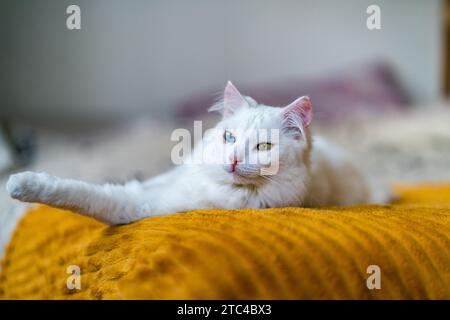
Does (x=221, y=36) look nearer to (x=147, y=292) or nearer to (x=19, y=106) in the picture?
(x=19, y=106)

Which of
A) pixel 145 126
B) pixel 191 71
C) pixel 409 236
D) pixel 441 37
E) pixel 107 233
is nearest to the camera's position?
pixel 409 236

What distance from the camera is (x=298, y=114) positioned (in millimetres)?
958

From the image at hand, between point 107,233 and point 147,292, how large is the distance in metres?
0.29

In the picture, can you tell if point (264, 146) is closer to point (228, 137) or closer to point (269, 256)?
point (228, 137)

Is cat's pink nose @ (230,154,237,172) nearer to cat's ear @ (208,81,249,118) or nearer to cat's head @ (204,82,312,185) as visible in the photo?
cat's head @ (204,82,312,185)

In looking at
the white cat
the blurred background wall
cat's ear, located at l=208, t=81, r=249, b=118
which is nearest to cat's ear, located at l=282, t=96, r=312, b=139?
the white cat

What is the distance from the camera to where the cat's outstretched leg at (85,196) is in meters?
0.83

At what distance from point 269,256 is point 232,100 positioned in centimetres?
42

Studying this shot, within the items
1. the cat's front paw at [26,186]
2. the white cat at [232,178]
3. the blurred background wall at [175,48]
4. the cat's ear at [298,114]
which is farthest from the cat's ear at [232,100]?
the blurred background wall at [175,48]

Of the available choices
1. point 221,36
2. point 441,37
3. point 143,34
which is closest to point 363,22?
point 441,37

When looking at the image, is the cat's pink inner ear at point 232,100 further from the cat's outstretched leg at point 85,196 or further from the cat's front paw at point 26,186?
the cat's front paw at point 26,186

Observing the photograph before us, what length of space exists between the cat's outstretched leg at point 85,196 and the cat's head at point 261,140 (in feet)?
0.70

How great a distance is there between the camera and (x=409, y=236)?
80cm
